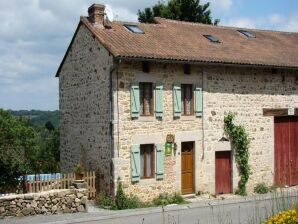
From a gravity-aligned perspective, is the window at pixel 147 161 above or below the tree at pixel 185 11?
below

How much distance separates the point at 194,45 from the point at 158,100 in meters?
3.51

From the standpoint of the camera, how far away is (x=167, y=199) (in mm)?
17250

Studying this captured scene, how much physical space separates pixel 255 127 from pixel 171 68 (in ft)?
15.7

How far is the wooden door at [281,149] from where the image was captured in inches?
814

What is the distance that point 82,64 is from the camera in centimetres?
1908

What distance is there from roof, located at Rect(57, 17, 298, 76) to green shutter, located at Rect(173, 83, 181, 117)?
1.09 meters

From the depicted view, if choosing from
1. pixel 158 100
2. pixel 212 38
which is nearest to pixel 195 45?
pixel 212 38

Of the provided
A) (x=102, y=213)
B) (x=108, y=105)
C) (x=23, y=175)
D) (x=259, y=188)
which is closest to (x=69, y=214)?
(x=102, y=213)

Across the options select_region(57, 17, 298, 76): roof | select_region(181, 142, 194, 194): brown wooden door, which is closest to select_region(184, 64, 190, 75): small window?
select_region(57, 17, 298, 76): roof

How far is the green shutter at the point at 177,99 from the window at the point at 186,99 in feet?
1.17

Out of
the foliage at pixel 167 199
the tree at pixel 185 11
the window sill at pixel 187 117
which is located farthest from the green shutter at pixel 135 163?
the tree at pixel 185 11

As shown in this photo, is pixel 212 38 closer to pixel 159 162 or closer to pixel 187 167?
pixel 187 167

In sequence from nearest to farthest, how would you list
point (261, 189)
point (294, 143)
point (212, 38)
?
point (261, 189), point (212, 38), point (294, 143)

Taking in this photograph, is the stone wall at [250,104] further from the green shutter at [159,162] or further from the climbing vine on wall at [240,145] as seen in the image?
the green shutter at [159,162]
